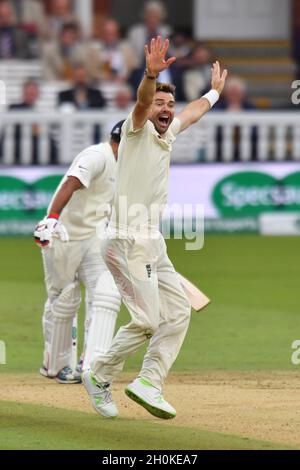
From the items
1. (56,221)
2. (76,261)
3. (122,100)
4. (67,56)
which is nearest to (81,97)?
(122,100)

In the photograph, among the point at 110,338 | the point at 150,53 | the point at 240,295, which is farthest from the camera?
the point at 240,295

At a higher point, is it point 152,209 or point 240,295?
point 152,209

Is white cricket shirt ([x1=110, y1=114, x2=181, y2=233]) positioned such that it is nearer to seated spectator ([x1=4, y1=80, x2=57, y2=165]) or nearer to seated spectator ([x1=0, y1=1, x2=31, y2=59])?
seated spectator ([x1=4, y1=80, x2=57, y2=165])

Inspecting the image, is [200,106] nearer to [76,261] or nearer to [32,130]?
[76,261]

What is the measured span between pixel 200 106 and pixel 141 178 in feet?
4.16

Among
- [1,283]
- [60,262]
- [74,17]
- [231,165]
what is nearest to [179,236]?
[231,165]

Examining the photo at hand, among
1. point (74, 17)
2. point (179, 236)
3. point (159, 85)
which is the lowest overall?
point (179, 236)

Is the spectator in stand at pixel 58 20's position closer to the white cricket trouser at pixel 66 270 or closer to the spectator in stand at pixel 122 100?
the spectator in stand at pixel 122 100

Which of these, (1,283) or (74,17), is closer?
(1,283)

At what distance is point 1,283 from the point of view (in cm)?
1631

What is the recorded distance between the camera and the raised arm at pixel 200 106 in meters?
9.95

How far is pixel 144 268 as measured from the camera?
9.15m

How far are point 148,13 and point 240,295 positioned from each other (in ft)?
31.9

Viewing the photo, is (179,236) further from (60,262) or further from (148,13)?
(60,262)
